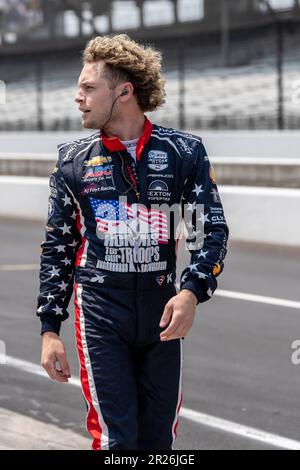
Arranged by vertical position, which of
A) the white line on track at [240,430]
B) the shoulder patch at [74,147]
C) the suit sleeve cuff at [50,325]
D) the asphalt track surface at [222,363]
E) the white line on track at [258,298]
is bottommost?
the white line on track at [258,298]

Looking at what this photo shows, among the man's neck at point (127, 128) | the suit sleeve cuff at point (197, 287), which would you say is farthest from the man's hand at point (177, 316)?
the man's neck at point (127, 128)

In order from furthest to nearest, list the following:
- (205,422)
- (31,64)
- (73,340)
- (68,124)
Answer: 1. (31,64)
2. (68,124)
3. (73,340)
4. (205,422)

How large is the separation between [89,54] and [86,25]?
4404 cm

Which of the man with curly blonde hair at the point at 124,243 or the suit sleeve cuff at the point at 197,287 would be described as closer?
the suit sleeve cuff at the point at 197,287

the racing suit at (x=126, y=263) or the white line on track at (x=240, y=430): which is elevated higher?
the racing suit at (x=126, y=263)

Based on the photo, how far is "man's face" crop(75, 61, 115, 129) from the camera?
3.95 m

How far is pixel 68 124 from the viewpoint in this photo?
105 ft

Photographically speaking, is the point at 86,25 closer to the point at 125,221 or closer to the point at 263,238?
the point at 263,238

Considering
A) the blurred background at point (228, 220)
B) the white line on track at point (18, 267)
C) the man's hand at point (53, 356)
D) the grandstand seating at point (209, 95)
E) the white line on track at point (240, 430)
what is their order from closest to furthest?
the man's hand at point (53, 356), the white line on track at point (240, 430), the blurred background at point (228, 220), the white line on track at point (18, 267), the grandstand seating at point (209, 95)

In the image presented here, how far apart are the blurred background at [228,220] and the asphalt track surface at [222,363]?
13 millimetres

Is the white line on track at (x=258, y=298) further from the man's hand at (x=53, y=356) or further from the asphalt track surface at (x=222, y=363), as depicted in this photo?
the man's hand at (x=53, y=356)

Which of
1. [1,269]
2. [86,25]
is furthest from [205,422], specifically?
[86,25]

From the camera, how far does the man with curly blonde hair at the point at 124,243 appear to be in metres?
3.89

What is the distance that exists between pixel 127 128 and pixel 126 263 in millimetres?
496
